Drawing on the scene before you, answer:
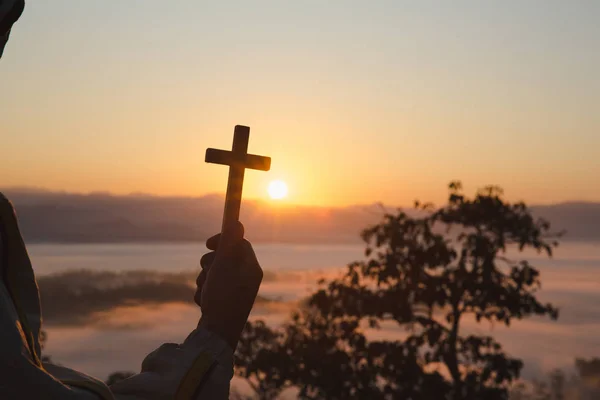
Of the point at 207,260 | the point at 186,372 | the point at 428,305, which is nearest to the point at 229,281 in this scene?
the point at 207,260

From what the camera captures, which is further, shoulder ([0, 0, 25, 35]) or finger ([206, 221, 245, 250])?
finger ([206, 221, 245, 250])

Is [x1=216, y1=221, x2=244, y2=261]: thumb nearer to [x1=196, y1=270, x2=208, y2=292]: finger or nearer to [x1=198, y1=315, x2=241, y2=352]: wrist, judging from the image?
[x1=196, y1=270, x2=208, y2=292]: finger

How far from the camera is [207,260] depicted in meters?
3.53

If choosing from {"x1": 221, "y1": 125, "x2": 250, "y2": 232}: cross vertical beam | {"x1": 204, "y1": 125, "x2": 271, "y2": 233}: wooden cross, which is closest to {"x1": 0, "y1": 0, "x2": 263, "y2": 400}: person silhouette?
{"x1": 221, "y1": 125, "x2": 250, "y2": 232}: cross vertical beam

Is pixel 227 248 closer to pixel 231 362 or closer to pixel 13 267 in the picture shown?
pixel 231 362

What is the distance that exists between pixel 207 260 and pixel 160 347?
67cm

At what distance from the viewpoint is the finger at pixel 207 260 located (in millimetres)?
3506

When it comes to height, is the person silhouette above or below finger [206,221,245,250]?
below

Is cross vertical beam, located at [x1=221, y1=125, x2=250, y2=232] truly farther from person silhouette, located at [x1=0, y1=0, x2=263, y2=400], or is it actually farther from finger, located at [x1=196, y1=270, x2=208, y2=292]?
finger, located at [x1=196, y1=270, x2=208, y2=292]

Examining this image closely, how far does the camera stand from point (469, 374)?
1859cm

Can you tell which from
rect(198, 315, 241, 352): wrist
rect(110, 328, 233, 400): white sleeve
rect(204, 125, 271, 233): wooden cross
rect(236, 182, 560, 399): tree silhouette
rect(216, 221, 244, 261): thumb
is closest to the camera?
rect(110, 328, 233, 400): white sleeve

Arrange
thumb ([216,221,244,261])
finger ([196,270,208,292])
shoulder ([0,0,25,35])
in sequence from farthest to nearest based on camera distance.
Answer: finger ([196,270,208,292]) < thumb ([216,221,244,261]) < shoulder ([0,0,25,35])

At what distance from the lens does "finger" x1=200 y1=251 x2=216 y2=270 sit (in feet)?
11.5

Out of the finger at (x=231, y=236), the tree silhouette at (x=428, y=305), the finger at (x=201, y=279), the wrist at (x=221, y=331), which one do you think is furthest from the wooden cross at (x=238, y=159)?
the tree silhouette at (x=428, y=305)
